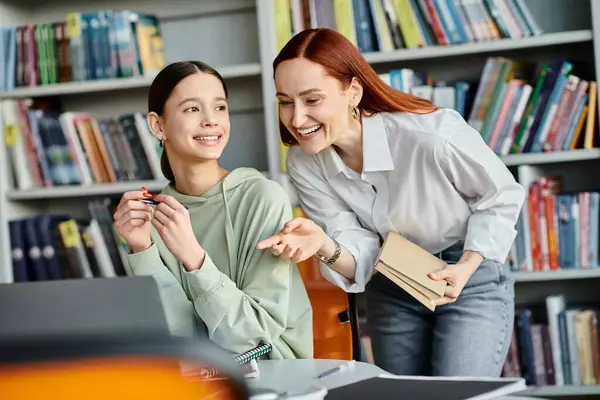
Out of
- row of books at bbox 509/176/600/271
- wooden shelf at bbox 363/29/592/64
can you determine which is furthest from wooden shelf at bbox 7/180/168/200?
row of books at bbox 509/176/600/271

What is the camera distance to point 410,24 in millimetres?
2898

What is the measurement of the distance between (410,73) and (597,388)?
121cm

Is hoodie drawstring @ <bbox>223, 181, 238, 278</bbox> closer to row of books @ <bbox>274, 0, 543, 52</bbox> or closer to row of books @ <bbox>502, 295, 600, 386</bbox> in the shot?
row of books @ <bbox>274, 0, 543, 52</bbox>

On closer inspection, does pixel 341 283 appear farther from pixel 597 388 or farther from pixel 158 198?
pixel 597 388

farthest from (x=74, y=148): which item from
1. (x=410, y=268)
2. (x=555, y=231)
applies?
(x=410, y=268)

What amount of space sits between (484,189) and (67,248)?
1.86m

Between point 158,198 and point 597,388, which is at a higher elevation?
point 158,198

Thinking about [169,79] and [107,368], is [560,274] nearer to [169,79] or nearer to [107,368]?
[169,79]

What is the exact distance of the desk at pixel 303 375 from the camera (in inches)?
43.7

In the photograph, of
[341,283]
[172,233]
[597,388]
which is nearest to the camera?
[172,233]

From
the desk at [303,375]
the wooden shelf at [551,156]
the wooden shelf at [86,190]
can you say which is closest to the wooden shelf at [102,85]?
the wooden shelf at [86,190]

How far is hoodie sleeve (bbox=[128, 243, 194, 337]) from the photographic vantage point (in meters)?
1.53

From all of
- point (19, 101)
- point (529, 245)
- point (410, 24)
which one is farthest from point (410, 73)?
point (19, 101)

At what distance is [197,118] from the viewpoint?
5.63ft
